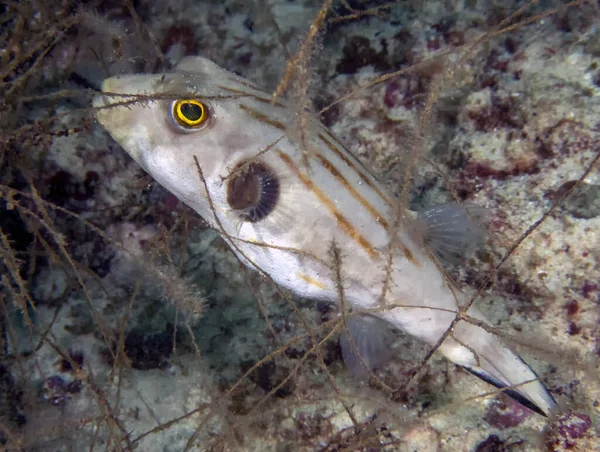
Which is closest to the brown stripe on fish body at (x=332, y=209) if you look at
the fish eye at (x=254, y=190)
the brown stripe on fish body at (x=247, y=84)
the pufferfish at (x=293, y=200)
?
the pufferfish at (x=293, y=200)

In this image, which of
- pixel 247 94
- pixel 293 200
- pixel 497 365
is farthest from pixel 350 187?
pixel 497 365

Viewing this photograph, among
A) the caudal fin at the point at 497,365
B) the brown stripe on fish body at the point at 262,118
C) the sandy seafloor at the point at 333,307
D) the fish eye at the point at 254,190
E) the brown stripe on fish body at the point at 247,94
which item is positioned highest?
the brown stripe on fish body at the point at 247,94

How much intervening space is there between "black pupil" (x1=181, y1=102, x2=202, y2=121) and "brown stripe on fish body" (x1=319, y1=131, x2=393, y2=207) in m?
0.78

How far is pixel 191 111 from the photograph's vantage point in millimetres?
2352

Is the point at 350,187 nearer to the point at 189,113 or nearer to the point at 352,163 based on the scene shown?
the point at 352,163

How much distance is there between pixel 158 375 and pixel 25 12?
3.47 m

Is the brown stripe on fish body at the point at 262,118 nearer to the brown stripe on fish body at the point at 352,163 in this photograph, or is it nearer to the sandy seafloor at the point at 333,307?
the brown stripe on fish body at the point at 352,163

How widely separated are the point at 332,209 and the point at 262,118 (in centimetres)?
72

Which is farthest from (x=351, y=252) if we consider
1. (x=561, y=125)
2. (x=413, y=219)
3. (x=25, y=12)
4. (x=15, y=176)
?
(x=25, y=12)

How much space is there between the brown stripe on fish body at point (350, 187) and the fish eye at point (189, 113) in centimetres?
75

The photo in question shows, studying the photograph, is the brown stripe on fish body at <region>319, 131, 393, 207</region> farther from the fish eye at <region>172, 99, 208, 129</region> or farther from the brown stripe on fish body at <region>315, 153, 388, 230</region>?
the fish eye at <region>172, 99, 208, 129</region>

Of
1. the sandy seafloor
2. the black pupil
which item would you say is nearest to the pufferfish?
the black pupil

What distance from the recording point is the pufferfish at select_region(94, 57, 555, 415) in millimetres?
2400

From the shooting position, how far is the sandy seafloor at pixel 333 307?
2801 millimetres
